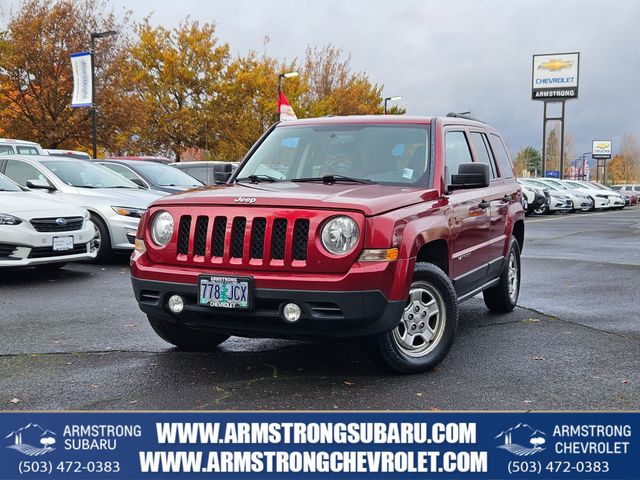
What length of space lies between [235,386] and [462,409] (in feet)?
4.80

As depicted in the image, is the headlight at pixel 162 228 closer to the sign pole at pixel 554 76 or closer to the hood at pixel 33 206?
the hood at pixel 33 206

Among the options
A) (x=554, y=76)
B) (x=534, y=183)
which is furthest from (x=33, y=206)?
(x=554, y=76)

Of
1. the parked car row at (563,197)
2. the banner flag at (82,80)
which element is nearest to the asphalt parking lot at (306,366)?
the banner flag at (82,80)

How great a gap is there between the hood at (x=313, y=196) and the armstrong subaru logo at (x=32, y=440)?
1860 mm

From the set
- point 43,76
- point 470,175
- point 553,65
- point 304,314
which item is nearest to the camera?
point 304,314

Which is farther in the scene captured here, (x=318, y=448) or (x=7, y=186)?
(x=7, y=186)

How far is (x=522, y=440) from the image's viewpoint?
3629 mm

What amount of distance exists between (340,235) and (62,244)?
19.5 ft

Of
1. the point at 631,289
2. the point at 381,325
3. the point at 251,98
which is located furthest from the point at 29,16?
the point at 381,325

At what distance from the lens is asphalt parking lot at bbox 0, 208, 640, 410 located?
4.71 meters

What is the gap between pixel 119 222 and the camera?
1114cm

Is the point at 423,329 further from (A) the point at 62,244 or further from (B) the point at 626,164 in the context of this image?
(B) the point at 626,164

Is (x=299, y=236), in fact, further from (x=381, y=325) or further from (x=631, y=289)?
(x=631, y=289)

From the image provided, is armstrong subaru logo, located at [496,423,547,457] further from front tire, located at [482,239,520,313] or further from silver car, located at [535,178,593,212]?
silver car, located at [535,178,593,212]
